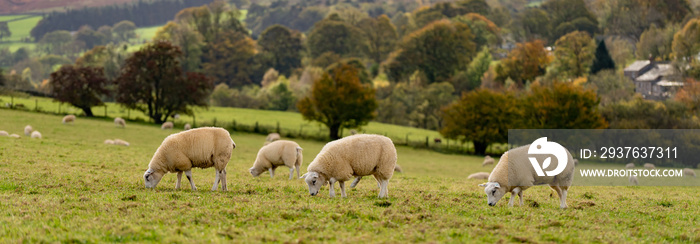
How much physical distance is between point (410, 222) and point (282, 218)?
7.92 feet

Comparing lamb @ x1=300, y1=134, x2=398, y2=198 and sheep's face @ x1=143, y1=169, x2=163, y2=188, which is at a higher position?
lamb @ x1=300, y1=134, x2=398, y2=198

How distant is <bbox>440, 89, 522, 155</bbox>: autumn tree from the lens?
58.9m

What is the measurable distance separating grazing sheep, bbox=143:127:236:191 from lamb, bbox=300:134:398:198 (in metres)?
2.44

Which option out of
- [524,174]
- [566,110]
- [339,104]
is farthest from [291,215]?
[566,110]

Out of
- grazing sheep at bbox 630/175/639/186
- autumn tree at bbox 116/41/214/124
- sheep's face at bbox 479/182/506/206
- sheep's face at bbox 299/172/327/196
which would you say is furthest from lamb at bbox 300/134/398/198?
autumn tree at bbox 116/41/214/124

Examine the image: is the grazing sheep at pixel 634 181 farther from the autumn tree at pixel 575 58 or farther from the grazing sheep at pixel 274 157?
the autumn tree at pixel 575 58

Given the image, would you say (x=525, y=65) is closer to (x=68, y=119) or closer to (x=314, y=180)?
(x=68, y=119)

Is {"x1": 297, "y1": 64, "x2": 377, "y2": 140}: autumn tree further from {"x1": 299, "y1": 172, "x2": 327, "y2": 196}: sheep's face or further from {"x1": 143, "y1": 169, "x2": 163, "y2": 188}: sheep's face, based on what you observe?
{"x1": 299, "y1": 172, "x2": 327, "y2": 196}: sheep's face

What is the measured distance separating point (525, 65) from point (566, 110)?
62.3 meters

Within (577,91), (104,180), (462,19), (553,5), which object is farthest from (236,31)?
(104,180)

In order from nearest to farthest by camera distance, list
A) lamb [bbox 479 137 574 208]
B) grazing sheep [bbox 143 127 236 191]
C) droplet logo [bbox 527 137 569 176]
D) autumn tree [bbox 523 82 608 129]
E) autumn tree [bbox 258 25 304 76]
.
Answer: lamb [bbox 479 137 574 208] < droplet logo [bbox 527 137 569 176] < grazing sheep [bbox 143 127 236 191] < autumn tree [bbox 523 82 608 129] < autumn tree [bbox 258 25 304 76]

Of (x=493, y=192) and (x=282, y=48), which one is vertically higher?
(x=282, y=48)

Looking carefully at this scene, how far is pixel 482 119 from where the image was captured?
60.1 meters

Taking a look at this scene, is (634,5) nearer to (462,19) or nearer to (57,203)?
(462,19)
